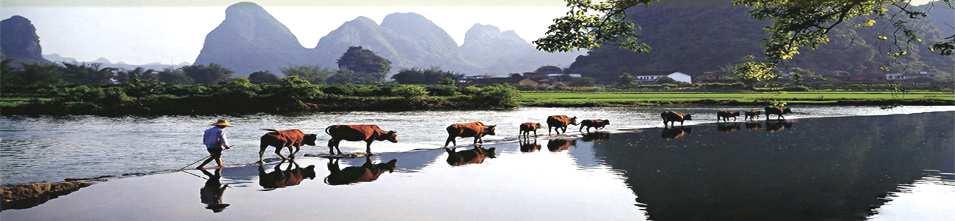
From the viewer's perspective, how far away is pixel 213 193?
14930 millimetres

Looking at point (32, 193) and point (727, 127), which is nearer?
point (32, 193)

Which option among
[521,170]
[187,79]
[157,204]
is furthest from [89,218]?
[187,79]

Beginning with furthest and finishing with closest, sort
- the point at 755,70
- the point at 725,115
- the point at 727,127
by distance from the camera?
the point at 725,115, the point at 727,127, the point at 755,70

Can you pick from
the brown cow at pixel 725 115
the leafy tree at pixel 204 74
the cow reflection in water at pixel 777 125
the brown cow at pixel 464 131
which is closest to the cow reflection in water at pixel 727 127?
the cow reflection in water at pixel 777 125

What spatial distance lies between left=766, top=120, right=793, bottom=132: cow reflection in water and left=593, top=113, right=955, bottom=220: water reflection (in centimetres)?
144

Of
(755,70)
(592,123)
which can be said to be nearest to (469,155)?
(592,123)

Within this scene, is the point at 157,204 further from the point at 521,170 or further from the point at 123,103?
the point at 123,103

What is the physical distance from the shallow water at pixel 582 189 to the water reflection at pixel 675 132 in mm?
5269

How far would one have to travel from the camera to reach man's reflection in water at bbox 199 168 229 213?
13438 millimetres

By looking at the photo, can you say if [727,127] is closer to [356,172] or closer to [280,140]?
[356,172]

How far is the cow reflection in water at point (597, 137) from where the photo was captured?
1129 inches

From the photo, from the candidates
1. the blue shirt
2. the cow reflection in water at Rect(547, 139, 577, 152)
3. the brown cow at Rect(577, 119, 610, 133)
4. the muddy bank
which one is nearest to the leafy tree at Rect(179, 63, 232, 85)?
the brown cow at Rect(577, 119, 610, 133)

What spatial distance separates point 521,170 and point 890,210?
8.76 meters

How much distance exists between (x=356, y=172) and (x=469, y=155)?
207 inches
